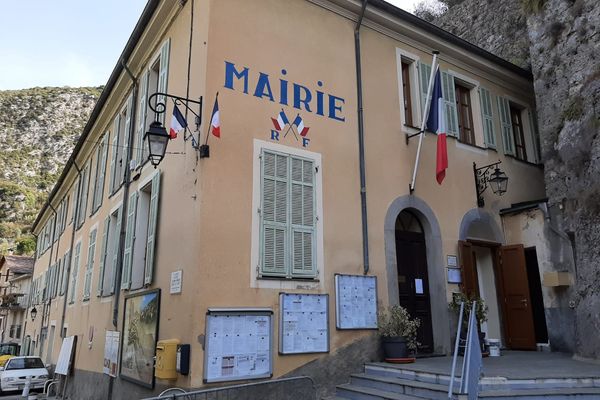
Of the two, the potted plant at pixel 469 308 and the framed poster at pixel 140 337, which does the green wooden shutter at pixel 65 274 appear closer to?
the framed poster at pixel 140 337

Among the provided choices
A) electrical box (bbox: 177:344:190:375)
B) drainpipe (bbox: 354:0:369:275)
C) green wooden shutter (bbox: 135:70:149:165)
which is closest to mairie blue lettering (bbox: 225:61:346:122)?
drainpipe (bbox: 354:0:369:275)

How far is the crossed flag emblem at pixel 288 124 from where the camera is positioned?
7.60 metres

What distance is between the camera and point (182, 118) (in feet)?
22.8

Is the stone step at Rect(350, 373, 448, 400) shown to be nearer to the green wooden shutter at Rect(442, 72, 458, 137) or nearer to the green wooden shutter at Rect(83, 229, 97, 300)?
the green wooden shutter at Rect(442, 72, 458, 137)

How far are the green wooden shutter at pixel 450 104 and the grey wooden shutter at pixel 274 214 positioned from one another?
437 centimetres

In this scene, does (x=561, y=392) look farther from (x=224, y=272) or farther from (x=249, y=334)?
(x=224, y=272)

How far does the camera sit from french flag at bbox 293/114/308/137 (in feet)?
25.6

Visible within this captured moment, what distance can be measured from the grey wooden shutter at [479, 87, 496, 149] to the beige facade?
1.6 inches

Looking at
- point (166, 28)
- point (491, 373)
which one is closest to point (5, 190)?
point (166, 28)

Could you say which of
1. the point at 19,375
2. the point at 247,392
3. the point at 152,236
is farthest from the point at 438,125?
the point at 19,375

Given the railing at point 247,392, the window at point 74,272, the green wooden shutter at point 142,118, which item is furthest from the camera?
the window at point 74,272

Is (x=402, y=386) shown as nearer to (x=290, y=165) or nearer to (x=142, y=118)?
(x=290, y=165)

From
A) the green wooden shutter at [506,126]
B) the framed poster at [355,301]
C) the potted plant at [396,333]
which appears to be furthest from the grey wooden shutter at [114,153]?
the green wooden shutter at [506,126]

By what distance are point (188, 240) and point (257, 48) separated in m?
3.31
